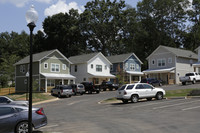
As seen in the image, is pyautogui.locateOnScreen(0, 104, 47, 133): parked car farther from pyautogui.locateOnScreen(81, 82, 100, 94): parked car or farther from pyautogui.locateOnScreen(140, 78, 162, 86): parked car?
pyautogui.locateOnScreen(140, 78, 162, 86): parked car

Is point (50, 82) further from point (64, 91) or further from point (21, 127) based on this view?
point (21, 127)

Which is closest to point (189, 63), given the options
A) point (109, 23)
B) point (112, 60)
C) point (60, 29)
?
point (112, 60)

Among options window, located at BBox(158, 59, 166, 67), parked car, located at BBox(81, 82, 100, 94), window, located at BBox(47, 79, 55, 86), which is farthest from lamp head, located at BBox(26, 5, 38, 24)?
window, located at BBox(158, 59, 166, 67)

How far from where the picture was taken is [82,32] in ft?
244

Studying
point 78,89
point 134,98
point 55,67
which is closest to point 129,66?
point 55,67

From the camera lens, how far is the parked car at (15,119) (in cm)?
965

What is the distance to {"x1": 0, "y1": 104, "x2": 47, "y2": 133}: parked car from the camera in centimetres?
965

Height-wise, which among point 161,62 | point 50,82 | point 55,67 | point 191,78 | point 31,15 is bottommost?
point 50,82

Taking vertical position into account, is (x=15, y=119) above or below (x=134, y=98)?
above

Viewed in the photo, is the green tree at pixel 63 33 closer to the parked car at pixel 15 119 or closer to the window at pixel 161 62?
the window at pixel 161 62

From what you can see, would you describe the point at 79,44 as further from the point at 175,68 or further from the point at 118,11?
the point at 175,68

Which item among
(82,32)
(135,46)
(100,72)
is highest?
(82,32)

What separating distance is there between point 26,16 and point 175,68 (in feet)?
159

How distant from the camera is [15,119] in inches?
388
